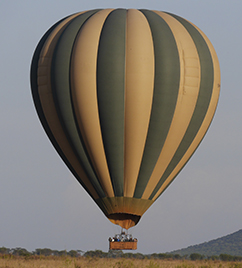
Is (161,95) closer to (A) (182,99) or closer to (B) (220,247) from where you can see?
(A) (182,99)

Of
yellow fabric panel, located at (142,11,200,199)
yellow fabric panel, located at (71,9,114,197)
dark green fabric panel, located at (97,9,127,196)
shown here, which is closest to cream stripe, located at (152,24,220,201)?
yellow fabric panel, located at (142,11,200,199)

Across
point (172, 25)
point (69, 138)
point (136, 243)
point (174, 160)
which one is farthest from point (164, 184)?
point (172, 25)

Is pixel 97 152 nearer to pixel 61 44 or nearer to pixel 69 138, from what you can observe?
pixel 69 138

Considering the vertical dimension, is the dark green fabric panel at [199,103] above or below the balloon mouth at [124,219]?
above

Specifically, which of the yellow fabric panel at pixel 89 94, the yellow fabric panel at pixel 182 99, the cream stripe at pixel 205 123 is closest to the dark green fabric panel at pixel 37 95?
the yellow fabric panel at pixel 89 94

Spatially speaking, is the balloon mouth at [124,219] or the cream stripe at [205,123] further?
the cream stripe at [205,123]

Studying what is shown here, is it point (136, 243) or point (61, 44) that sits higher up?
point (61, 44)

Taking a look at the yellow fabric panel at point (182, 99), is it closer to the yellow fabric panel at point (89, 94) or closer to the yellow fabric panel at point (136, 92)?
the yellow fabric panel at point (136, 92)
